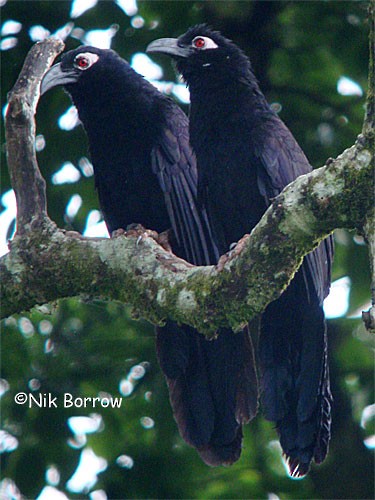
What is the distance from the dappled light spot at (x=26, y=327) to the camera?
6641mm

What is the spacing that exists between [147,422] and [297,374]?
1.64m

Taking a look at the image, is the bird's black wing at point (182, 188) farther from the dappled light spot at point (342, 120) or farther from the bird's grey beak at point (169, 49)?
the dappled light spot at point (342, 120)

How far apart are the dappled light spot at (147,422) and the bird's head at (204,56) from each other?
2333 mm

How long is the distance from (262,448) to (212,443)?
127 centimetres

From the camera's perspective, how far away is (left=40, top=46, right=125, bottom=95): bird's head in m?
6.19

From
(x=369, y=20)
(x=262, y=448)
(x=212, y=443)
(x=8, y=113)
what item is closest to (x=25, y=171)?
(x=8, y=113)

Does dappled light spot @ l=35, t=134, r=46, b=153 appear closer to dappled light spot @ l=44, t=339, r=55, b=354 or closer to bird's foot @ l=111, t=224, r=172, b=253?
bird's foot @ l=111, t=224, r=172, b=253

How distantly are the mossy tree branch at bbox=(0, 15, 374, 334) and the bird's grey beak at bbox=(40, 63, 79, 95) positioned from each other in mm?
589

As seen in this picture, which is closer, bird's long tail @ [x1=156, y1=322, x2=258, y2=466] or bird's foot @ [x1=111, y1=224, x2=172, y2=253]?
bird's long tail @ [x1=156, y1=322, x2=258, y2=466]

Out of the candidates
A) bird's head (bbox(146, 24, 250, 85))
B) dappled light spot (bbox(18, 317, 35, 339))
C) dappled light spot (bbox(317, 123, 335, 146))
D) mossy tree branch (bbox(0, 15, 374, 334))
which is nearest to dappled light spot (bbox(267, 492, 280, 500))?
dappled light spot (bbox(18, 317, 35, 339))

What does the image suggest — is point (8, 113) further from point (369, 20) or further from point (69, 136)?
point (369, 20)

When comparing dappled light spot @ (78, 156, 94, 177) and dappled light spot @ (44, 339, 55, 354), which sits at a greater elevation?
dappled light spot @ (78, 156, 94, 177)

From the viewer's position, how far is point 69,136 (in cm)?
667

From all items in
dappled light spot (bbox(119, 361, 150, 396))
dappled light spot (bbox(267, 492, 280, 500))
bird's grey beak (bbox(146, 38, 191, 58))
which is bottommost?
dappled light spot (bbox(267, 492, 280, 500))
